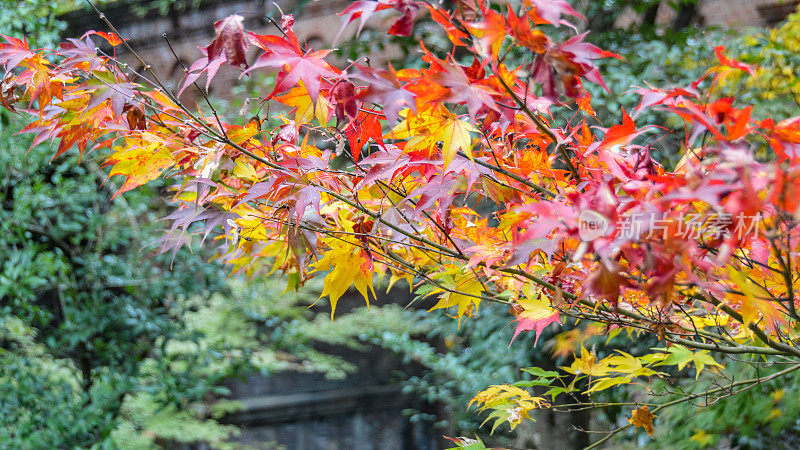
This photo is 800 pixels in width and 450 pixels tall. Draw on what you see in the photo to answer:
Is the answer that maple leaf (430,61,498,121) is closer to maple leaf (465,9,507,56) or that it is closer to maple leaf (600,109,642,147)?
maple leaf (465,9,507,56)

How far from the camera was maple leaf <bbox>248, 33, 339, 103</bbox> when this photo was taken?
0.77 meters

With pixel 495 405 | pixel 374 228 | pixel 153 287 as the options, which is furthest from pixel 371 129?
pixel 153 287

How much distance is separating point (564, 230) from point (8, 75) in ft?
2.94

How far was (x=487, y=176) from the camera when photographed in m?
0.90

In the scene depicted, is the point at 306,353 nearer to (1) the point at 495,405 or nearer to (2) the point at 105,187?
(2) the point at 105,187

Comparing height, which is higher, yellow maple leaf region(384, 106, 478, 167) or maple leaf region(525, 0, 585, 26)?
maple leaf region(525, 0, 585, 26)

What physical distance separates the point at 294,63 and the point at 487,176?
316mm

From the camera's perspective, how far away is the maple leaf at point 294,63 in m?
0.77

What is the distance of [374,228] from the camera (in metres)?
0.91

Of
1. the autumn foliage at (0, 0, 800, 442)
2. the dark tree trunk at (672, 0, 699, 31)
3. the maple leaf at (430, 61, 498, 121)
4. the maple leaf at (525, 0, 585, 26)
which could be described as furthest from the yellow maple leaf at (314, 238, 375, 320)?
the dark tree trunk at (672, 0, 699, 31)

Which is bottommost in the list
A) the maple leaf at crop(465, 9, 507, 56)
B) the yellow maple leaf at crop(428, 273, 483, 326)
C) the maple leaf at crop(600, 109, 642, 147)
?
the yellow maple leaf at crop(428, 273, 483, 326)

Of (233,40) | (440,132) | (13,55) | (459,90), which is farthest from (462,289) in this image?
(13,55)

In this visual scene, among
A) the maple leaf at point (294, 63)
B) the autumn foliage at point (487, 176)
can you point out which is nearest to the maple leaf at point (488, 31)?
the autumn foliage at point (487, 176)

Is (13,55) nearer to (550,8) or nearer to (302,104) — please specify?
(302,104)
